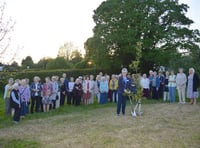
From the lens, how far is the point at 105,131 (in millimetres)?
10000

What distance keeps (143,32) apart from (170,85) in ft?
47.7

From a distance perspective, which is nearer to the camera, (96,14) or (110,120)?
(110,120)

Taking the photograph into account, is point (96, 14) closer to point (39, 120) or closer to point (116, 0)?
point (116, 0)

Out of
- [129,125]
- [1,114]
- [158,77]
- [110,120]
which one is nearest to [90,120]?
[110,120]

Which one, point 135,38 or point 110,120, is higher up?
point 135,38

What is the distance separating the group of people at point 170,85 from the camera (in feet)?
55.0

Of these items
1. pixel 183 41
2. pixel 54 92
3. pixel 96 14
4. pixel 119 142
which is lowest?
pixel 119 142

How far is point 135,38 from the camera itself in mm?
31859

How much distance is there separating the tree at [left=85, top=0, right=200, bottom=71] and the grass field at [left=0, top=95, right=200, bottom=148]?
60.4 ft

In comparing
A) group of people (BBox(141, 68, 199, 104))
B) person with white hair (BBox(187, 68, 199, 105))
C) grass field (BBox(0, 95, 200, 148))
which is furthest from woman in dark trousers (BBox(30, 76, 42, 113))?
person with white hair (BBox(187, 68, 199, 105))

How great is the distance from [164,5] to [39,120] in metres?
23.7

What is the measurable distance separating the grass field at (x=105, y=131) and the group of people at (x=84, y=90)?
84 centimetres

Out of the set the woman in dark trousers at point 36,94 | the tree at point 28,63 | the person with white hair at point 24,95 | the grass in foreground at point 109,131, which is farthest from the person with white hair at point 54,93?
the tree at point 28,63

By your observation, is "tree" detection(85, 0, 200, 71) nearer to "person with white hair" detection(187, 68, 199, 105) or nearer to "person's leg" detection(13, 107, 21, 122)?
"person with white hair" detection(187, 68, 199, 105)
